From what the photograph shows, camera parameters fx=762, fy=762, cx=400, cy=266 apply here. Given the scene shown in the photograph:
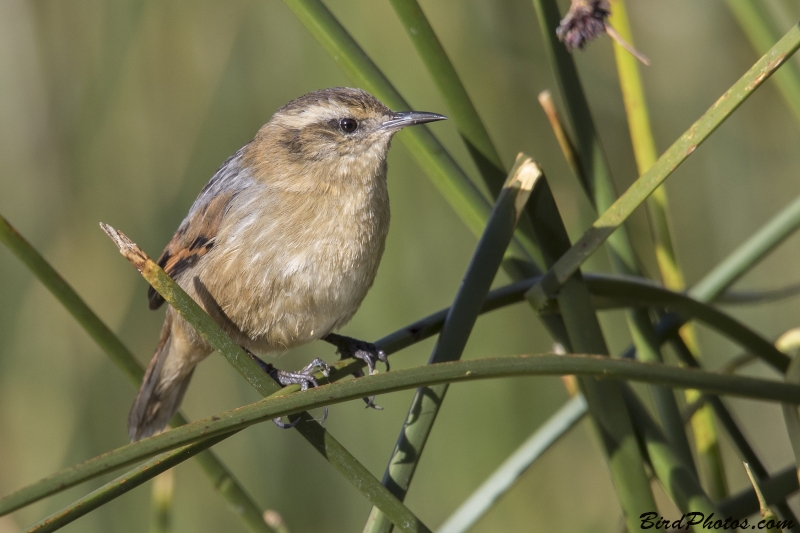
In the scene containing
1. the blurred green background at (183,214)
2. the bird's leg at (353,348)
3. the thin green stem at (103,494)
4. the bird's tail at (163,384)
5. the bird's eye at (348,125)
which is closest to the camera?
the thin green stem at (103,494)

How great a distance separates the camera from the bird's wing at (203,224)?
2.79m

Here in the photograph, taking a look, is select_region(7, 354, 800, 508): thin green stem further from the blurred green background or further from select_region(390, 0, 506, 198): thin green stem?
the blurred green background

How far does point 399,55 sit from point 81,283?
70.3 inches

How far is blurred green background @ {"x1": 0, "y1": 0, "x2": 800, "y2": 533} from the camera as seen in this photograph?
334cm

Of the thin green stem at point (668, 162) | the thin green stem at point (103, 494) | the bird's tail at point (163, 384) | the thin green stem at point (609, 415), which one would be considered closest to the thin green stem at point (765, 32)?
the thin green stem at point (668, 162)

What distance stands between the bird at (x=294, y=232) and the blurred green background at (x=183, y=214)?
527 mm

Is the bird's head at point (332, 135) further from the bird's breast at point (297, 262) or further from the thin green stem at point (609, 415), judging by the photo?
the thin green stem at point (609, 415)

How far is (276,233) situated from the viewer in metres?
2.52

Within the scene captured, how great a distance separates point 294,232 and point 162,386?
1049 mm

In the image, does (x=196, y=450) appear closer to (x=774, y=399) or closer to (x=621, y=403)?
(x=621, y=403)

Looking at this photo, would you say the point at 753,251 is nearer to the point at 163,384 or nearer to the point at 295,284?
the point at 295,284

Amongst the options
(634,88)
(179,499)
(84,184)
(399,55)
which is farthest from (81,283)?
(634,88)

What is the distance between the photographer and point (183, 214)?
3418 mm

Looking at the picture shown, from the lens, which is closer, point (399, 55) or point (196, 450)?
point (196, 450)
